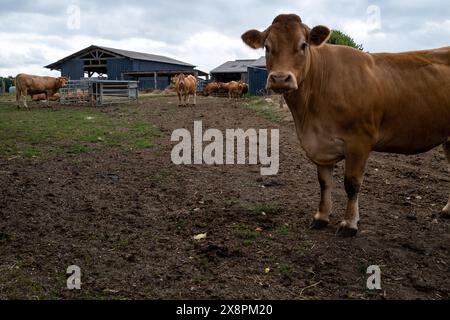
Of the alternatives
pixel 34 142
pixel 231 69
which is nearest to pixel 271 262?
pixel 34 142

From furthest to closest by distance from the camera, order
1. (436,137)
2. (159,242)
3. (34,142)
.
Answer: (34,142) < (436,137) < (159,242)

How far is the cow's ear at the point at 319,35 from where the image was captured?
434 centimetres

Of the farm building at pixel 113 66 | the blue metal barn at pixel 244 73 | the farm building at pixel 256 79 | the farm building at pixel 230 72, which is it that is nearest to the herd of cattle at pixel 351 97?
the blue metal barn at pixel 244 73

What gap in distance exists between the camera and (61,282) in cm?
352

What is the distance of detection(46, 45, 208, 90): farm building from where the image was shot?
150 feet

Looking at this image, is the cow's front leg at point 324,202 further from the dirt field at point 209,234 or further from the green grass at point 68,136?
the green grass at point 68,136

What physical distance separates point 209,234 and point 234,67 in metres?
50.7

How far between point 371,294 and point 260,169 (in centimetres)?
447

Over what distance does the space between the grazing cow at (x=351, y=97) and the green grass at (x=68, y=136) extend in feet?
19.0

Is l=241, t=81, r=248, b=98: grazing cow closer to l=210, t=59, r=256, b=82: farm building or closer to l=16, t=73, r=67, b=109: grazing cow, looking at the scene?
l=210, t=59, r=256, b=82: farm building

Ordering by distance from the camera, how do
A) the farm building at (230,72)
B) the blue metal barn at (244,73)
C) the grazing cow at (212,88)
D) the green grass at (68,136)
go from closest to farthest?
1. the green grass at (68,136)
2. the blue metal barn at (244,73)
3. the grazing cow at (212,88)
4. the farm building at (230,72)

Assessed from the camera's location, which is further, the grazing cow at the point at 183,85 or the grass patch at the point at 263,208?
the grazing cow at the point at 183,85

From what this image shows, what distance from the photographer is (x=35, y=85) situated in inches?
984

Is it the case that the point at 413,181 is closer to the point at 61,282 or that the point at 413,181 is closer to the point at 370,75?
the point at 370,75
